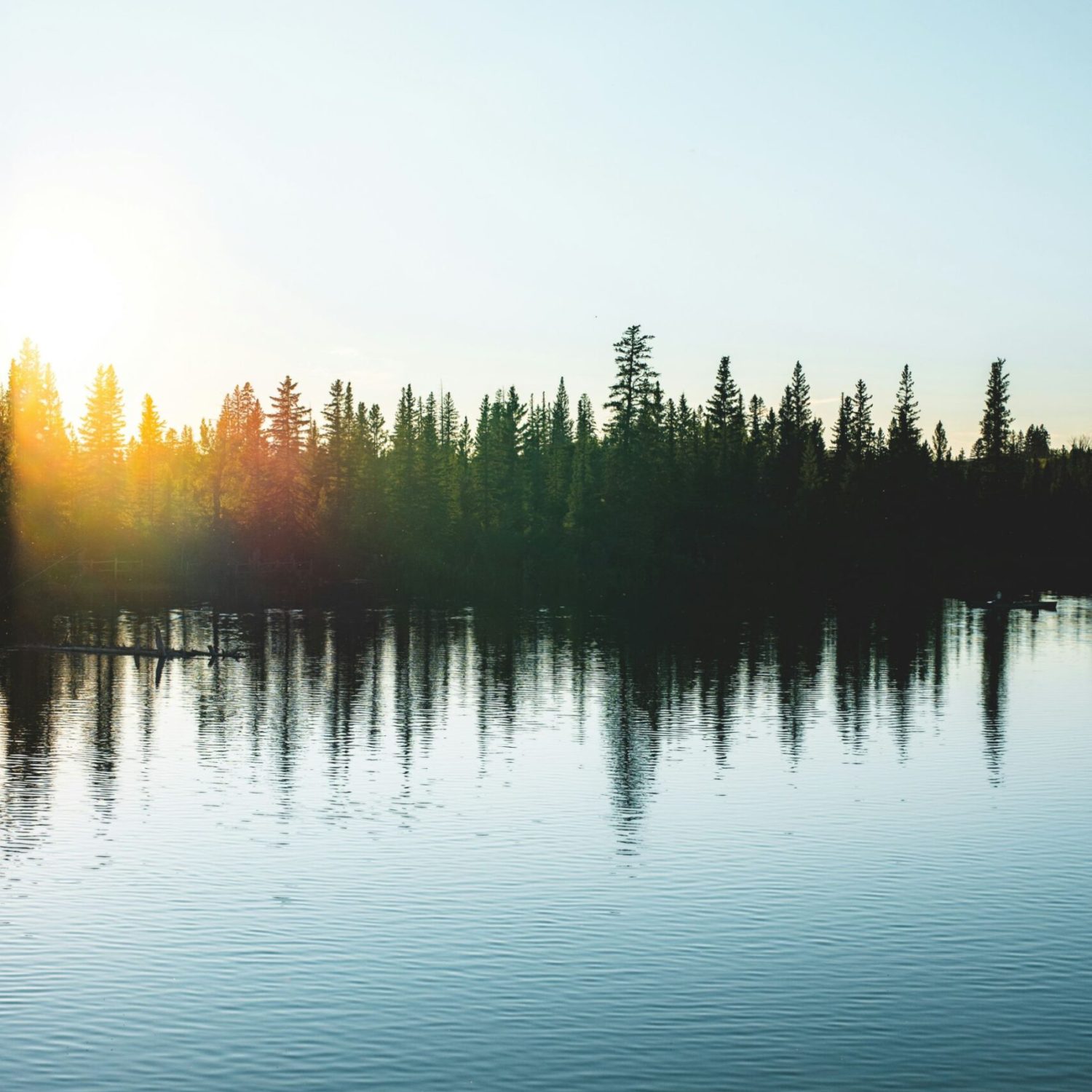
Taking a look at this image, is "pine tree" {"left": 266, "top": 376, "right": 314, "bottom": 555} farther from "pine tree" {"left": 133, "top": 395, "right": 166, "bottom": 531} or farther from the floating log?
the floating log

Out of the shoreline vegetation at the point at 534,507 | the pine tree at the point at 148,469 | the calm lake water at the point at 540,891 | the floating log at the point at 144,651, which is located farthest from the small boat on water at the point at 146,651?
the pine tree at the point at 148,469

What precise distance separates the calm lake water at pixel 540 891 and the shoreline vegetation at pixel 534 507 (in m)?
72.5

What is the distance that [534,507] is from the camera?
7254 inches

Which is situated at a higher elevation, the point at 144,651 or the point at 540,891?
the point at 144,651

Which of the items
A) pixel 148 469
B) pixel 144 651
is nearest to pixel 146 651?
pixel 144 651

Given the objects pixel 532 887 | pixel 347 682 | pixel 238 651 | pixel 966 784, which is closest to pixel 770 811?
pixel 966 784

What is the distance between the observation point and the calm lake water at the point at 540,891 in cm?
1950

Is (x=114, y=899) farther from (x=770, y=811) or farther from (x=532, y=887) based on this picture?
(x=770, y=811)

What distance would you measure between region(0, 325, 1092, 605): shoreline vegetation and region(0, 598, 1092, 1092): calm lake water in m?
72.5

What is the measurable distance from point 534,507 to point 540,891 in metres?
157

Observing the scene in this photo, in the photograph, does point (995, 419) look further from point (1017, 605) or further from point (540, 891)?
point (540, 891)

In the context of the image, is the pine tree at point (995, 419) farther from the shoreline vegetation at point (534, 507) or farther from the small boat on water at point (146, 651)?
the small boat on water at point (146, 651)

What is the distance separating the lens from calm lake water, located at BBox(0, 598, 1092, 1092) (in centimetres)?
1950

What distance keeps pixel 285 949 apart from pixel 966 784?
23697 mm
